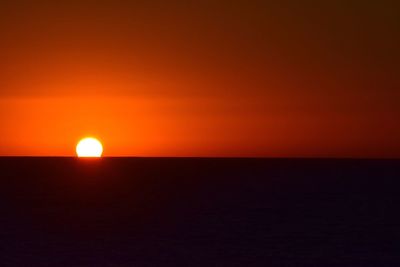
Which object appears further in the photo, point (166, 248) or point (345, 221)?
point (345, 221)

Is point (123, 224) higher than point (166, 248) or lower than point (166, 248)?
higher

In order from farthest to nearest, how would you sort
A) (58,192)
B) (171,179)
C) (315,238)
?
(171,179)
(58,192)
(315,238)

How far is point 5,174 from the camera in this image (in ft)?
27.0

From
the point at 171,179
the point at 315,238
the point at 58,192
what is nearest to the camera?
the point at 315,238

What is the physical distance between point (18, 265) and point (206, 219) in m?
1.98

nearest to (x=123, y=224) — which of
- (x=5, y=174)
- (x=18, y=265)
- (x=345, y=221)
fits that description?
(x=18, y=265)

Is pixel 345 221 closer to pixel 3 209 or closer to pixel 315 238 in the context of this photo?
pixel 315 238

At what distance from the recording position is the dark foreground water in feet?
22.3

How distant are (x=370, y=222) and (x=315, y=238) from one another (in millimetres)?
747

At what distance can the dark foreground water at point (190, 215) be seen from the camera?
6.79 meters

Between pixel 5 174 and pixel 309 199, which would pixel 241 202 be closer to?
pixel 309 199

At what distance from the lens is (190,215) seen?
7.51 m

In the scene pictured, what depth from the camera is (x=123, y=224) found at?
23.9 ft

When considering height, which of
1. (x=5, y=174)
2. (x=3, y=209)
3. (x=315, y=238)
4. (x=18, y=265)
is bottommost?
(x=315, y=238)
